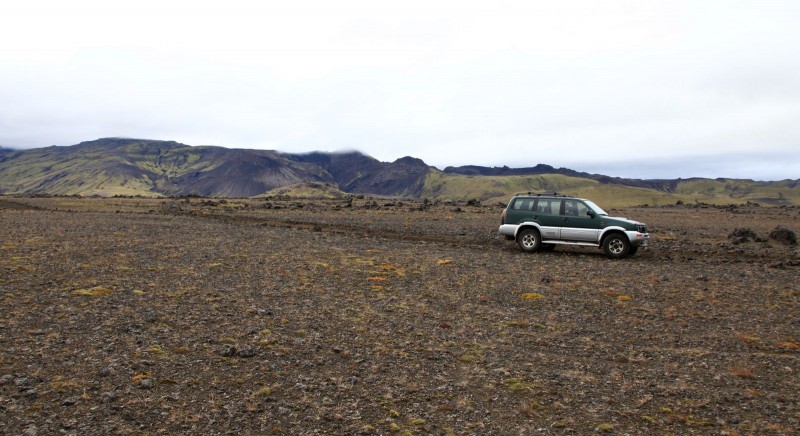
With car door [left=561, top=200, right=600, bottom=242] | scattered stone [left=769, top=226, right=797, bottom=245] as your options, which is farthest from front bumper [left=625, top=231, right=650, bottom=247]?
scattered stone [left=769, top=226, right=797, bottom=245]

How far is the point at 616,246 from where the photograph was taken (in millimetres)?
18531

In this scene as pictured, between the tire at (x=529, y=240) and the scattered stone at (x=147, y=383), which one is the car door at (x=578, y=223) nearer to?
the tire at (x=529, y=240)

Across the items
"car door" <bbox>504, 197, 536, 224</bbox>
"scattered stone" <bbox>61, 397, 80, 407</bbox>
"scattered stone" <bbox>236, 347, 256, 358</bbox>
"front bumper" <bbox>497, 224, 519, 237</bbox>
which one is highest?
"car door" <bbox>504, 197, 536, 224</bbox>

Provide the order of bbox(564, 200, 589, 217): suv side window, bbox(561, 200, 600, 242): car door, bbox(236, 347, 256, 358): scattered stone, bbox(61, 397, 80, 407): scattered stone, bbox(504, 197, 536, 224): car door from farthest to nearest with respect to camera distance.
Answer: bbox(504, 197, 536, 224): car door, bbox(564, 200, 589, 217): suv side window, bbox(561, 200, 600, 242): car door, bbox(236, 347, 256, 358): scattered stone, bbox(61, 397, 80, 407): scattered stone

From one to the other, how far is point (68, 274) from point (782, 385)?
14.8m

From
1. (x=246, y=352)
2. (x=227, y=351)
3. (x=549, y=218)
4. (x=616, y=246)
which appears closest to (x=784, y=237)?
(x=616, y=246)

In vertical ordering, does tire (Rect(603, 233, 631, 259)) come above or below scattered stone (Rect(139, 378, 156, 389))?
above

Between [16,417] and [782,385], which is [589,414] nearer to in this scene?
[782,385]

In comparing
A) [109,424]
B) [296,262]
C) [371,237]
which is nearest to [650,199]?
[371,237]

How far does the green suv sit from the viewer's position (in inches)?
729

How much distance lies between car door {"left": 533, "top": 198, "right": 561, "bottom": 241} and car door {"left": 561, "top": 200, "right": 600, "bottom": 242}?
0.74 feet

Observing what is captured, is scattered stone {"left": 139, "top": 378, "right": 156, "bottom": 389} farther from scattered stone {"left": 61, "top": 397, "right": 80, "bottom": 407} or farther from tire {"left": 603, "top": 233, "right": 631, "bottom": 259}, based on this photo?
tire {"left": 603, "top": 233, "right": 631, "bottom": 259}

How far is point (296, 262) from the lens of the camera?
15.8m

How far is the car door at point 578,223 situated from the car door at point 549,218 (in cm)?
23
